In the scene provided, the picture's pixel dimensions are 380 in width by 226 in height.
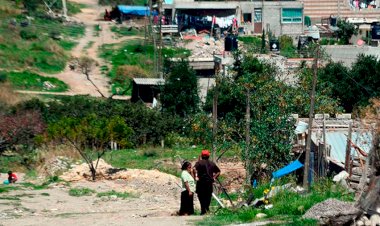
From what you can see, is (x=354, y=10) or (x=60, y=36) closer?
(x=60, y=36)

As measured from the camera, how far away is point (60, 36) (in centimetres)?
5562

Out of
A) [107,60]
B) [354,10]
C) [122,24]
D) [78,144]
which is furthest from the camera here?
[354,10]

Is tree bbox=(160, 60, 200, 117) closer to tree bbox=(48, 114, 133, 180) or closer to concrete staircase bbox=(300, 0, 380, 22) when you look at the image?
tree bbox=(48, 114, 133, 180)

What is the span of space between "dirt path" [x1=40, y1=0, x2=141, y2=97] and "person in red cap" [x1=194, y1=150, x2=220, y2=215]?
Result: 28.1 m

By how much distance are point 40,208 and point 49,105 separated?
59.3ft

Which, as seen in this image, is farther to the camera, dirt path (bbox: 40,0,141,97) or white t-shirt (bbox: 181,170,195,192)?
dirt path (bbox: 40,0,141,97)

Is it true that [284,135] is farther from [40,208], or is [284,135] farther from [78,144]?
[40,208]

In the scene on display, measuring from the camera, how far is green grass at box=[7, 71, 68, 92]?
150 feet

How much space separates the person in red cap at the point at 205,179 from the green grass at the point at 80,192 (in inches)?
319

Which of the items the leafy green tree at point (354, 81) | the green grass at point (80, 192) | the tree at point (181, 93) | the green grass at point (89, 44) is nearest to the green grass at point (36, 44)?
the green grass at point (89, 44)

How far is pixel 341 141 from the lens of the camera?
91.5 ft

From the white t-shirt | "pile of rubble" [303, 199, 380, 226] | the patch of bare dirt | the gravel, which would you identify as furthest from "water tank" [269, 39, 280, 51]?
"pile of rubble" [303, 199, 380, 226]

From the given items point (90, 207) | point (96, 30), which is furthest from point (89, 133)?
point (96, 30)

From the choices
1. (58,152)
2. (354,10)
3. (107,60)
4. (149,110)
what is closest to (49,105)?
(149,110)
